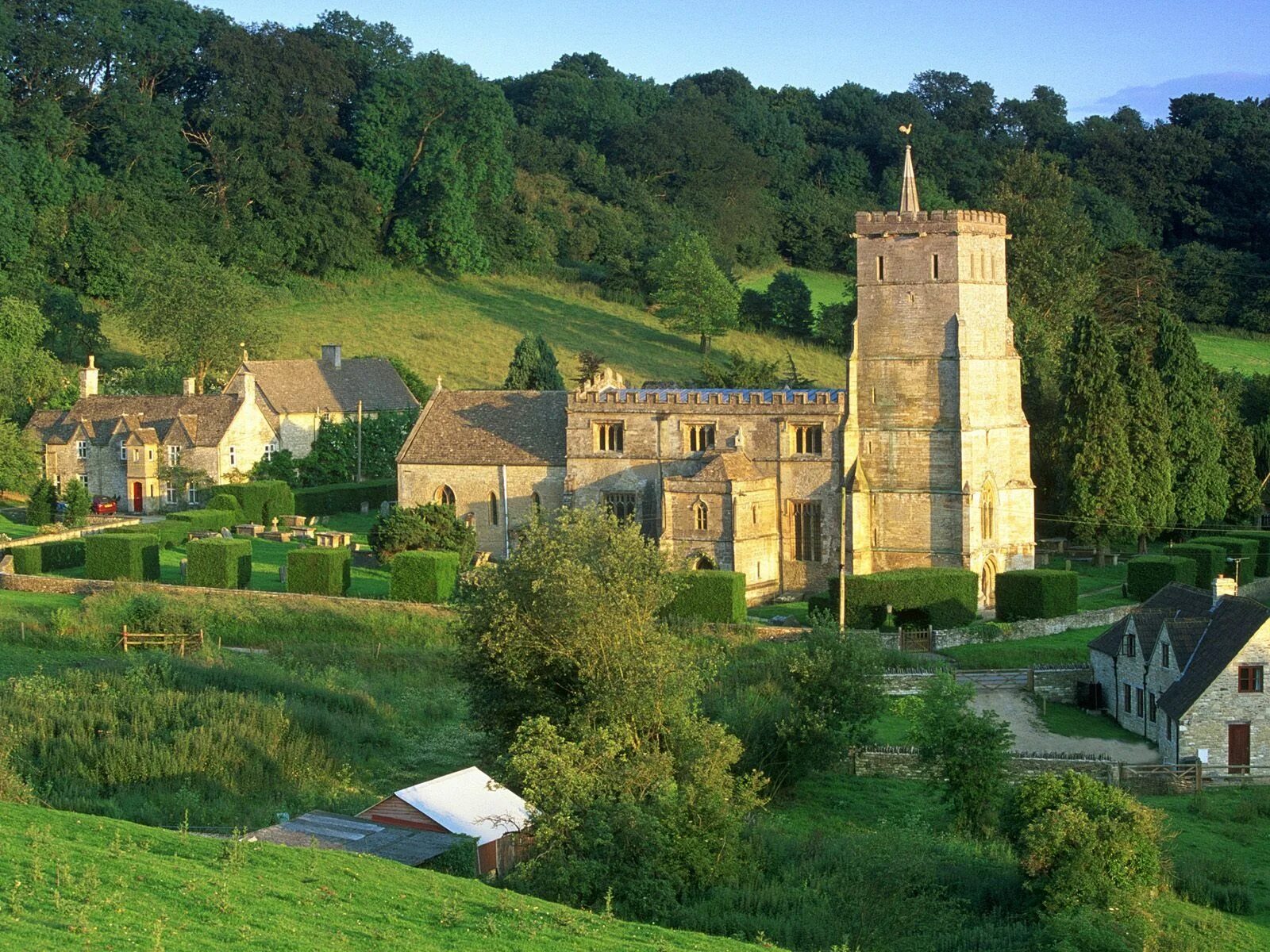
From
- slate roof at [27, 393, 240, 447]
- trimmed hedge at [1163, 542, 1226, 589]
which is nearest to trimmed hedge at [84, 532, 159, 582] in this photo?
slate roof at [27, 393, 240, 447]

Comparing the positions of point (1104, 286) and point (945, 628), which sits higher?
point (1104, 286)

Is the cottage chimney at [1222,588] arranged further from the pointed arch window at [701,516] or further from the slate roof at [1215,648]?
the pointed arch window at [701,516]

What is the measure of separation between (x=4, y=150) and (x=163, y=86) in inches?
748

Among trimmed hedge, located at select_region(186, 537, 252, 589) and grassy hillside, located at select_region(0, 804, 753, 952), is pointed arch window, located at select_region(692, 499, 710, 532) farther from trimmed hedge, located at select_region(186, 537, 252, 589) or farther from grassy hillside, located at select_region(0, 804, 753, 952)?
grassy hillside, located at select_region(0, 804, 753, 952)

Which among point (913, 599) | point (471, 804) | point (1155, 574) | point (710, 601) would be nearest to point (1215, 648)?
point (913, 599)

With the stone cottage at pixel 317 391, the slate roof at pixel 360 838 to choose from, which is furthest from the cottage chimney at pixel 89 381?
the slate roof at pixel 360 838

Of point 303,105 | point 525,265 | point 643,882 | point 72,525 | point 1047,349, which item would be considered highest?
point 303,105

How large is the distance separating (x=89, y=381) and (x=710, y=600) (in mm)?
37907

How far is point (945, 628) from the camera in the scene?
172ft

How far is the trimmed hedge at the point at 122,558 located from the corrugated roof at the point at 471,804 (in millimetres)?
26948

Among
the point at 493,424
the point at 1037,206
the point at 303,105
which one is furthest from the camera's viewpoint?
the point at 303,105

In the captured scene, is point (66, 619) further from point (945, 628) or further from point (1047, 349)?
point (1047, 349)

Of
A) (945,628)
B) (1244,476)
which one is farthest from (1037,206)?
(945,628)

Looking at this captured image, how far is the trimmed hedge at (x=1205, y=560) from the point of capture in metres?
57.5
